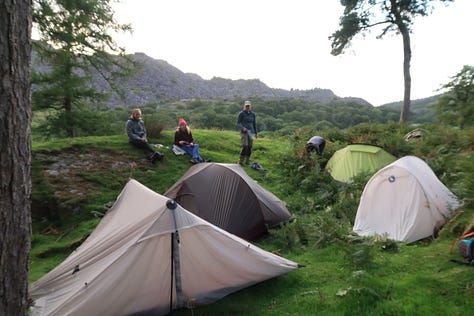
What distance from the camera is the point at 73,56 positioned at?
16938 millimetres

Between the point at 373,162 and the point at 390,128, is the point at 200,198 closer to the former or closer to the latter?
the point at 373,162

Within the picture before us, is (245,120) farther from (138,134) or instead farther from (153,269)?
(153,269)

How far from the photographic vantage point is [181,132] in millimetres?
12703

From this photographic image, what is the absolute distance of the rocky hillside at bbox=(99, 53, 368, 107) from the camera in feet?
372

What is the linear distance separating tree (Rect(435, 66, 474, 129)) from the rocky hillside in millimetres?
87034

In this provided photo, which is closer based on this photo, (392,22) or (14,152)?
(14,152)

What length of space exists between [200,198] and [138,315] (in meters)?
3.44

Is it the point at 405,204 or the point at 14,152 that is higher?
the point at 14,152

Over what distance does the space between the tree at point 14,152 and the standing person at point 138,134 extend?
909cm

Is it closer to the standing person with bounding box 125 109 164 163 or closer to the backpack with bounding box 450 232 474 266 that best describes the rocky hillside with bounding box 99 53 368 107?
the standing person with bounding box 125 109 164 163

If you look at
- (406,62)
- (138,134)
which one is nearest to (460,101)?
(406,62)

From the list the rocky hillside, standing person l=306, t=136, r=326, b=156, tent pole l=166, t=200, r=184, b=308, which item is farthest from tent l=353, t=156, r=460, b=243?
the rocky hillside

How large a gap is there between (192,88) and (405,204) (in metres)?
124

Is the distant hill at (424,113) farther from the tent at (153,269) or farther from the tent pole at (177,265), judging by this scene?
the tent pole at (177,265)
